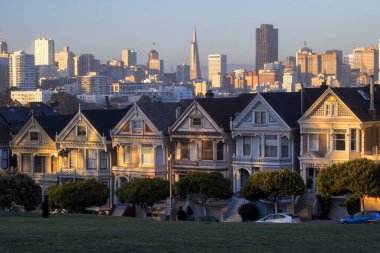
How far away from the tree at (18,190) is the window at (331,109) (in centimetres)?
1712

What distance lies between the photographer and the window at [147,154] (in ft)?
210

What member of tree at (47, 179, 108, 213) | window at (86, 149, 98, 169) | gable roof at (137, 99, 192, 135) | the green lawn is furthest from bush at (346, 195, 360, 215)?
window at (86, 149, 98, 169)

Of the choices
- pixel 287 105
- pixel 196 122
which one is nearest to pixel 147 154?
pixel 196 122

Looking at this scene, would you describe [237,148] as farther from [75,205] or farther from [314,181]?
[75,205]

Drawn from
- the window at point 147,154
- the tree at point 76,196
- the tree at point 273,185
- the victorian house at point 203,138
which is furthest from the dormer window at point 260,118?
the tree at point 76,196

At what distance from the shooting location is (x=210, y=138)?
61438 mm

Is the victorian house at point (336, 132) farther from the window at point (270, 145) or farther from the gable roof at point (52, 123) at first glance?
the gable roof at point (52, 123)

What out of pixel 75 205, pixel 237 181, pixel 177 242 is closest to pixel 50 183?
pixel 75 205

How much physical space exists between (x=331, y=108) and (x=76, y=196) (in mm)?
14346

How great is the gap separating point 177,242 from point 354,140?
28.1 meters

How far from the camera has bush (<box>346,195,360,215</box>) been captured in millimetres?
54375

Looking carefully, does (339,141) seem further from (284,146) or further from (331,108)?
(284,146)

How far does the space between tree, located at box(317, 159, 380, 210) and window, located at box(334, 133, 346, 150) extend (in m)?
2.73

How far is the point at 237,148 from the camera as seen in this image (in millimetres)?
60500
